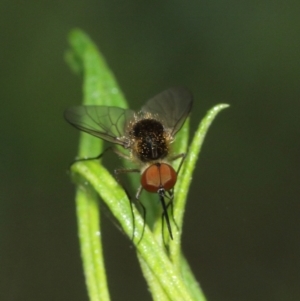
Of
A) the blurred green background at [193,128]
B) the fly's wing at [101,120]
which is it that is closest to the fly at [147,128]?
the fly's wing at [101,120]

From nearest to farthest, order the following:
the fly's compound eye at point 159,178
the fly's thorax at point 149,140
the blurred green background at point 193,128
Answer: the fly's compound eye at point 159,178 < the fly's thorax at point 149,140 < the blurred green background at point 193,128

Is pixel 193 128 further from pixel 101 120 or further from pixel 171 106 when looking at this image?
pixel 101 120

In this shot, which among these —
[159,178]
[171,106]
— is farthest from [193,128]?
[159,178]

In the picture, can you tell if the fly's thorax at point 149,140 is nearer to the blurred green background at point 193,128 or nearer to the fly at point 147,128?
the fly at point 147,128

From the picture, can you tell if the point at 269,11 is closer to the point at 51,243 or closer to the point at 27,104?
the point at 27,104

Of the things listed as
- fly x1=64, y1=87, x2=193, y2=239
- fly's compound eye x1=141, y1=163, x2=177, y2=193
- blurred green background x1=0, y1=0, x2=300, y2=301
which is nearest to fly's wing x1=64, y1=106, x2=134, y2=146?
fly x1=64, y1=87, x2=193, y2=239

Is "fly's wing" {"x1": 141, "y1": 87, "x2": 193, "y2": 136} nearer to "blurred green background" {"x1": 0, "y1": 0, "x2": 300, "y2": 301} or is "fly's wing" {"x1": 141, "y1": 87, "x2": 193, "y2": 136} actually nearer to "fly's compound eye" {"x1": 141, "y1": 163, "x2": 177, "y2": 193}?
"fly's compound eye" {"x1": 141, "y1": 163, "x2": 177, "y2": 193}
